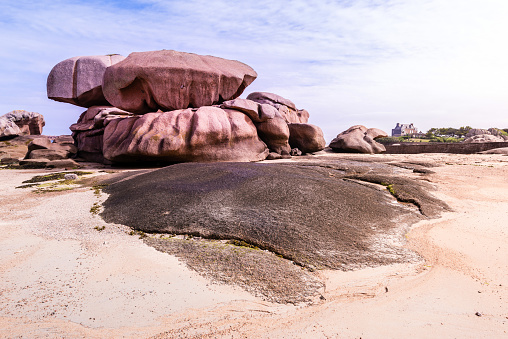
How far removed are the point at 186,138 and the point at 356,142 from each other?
9.00 meters

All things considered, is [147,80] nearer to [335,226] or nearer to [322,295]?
[335,226]

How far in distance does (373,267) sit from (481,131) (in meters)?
29.3

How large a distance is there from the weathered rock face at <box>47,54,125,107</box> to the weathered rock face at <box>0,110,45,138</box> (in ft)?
25.3

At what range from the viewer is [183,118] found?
34.0 ft

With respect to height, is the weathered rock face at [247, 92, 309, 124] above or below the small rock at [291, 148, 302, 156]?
above

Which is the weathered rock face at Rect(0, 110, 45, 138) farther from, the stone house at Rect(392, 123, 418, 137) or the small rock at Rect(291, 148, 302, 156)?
the stone house at Rect(392, 123, 418, 137)

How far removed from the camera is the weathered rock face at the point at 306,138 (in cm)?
1353

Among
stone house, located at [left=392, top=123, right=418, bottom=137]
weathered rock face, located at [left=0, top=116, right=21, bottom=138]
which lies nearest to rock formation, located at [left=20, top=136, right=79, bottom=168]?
weathered rock face, located at [left=0, top=116, right=21, bottom=138]

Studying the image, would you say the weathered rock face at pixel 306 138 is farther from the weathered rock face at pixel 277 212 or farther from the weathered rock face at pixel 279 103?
the weathered rock face at pixel 277 212

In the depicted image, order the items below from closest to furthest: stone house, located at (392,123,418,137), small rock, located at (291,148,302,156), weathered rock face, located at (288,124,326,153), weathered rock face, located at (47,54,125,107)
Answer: small rock, located at (291,148,302,156) < weathered rock face, located at (288,124,326,153) < weathered rock face, located at (47,54,125,107) < stone house, located at (392,123,418,137)

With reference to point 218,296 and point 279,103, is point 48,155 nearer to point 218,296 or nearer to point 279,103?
point 279,103

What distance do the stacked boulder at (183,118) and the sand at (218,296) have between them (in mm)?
6803

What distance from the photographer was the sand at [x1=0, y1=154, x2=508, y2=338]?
1.75 meters

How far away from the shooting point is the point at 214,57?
13297 millimetres
